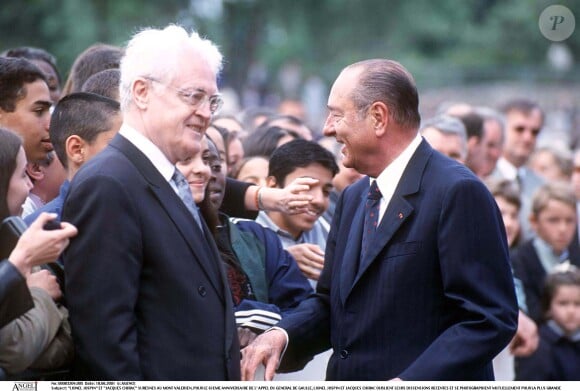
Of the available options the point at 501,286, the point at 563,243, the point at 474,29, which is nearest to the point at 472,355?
the point at 501,286

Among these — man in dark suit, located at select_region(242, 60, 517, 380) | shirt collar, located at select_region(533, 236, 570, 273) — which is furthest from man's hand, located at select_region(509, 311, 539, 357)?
man in dark suit, located at select_region(242, 60, 517, 380)

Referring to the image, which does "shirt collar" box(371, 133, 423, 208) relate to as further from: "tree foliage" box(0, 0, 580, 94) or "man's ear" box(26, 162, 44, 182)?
"tree foliage" box(0, 0, 580, 94)

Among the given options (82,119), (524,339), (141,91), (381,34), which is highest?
(141,91)

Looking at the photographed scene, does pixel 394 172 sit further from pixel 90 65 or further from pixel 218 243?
pixel 90 65

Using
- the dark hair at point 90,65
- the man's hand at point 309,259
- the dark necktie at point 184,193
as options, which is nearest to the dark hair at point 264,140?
the dark hair at point 90,65

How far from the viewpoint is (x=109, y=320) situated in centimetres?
339

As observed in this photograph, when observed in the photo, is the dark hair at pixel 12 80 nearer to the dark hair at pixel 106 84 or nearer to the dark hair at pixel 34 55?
the dark hair at pixel 106 84

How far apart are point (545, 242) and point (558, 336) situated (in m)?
0.81

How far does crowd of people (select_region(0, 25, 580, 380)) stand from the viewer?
11.3 ft

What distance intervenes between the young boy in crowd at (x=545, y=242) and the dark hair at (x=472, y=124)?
0.62 meters

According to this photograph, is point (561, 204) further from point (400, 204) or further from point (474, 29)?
point (474, 29)

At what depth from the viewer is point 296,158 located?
18.0 feet

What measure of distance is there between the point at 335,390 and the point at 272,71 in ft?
117

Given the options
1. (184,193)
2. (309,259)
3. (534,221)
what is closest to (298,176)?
(309,259)
